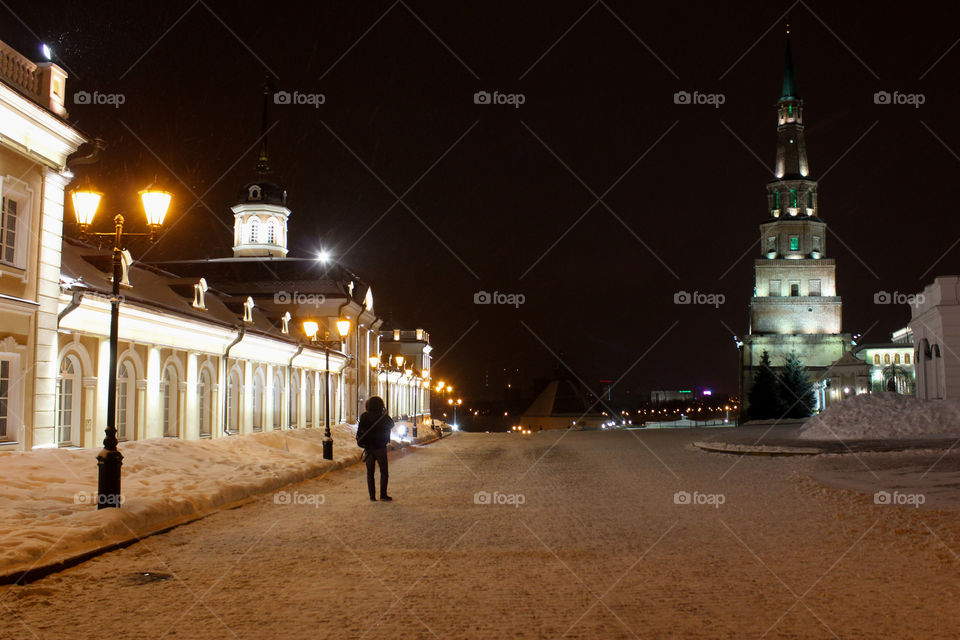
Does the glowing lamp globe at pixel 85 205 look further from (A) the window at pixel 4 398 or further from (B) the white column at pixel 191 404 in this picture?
(B) the white column at pixel 191 404

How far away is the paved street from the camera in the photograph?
6.38 m

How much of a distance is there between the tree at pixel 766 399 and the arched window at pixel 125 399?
227 feet

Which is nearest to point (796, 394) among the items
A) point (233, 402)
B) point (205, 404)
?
point (233, 402)

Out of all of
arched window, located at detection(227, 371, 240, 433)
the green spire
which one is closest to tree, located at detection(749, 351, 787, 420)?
the green spire

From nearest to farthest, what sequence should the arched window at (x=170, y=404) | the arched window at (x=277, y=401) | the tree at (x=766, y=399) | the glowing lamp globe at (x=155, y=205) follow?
the glowing lamp globe at (x=155, y=205) → the arched window at (x=170, y=404) → the arched window at (x=277, y=401) → the tree at (x=766, y=399)

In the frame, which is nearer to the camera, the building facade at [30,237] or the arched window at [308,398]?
the building facade at [30,237]

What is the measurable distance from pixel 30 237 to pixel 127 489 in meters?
5.22

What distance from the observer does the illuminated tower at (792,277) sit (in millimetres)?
105938

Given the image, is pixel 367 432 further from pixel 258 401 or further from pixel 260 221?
pixel 260 221

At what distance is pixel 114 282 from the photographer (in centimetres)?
1258

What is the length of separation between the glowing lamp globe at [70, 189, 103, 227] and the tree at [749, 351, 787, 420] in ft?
251

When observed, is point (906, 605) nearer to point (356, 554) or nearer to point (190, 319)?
point (356, 554)

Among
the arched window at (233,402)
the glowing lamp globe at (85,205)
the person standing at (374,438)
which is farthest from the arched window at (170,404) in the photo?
the glowing lamp globe at (85,205)

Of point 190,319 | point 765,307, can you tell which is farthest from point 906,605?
point 765,307
